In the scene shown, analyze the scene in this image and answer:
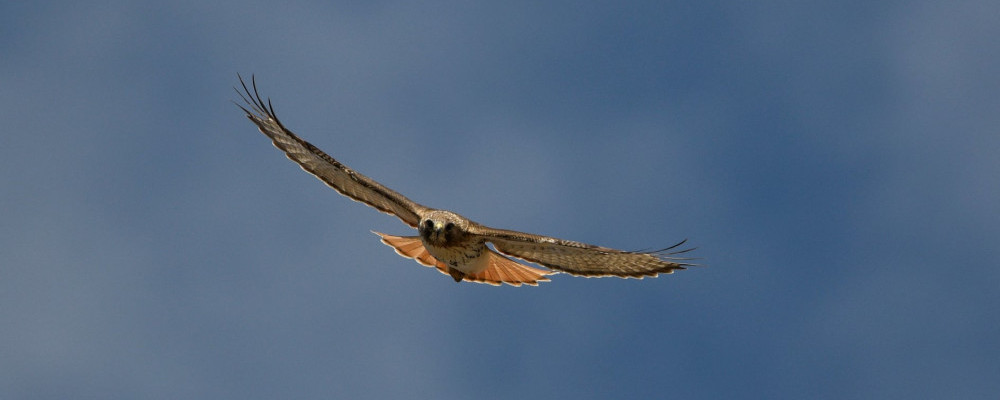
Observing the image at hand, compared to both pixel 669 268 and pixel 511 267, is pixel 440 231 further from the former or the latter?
pixel 669 268

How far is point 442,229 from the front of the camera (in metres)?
12.7

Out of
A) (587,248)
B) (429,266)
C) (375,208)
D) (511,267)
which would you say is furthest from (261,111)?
(587,248)

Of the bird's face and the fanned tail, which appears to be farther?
the fanned tail

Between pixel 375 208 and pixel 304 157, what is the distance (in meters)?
1.39

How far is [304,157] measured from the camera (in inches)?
576

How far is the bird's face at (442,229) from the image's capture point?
12680mm

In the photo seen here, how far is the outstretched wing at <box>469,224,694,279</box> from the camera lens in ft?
40.9

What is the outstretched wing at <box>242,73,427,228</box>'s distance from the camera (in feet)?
45.6

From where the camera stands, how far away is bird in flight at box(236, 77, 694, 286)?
1272 cm

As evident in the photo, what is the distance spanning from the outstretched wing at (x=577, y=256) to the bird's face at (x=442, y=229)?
20cm

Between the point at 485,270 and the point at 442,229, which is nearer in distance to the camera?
the point at 442,229

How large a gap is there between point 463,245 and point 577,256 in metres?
1.59

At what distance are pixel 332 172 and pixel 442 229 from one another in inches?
106

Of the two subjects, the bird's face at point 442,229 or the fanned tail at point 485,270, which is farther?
the fanned tail at point 485,270
